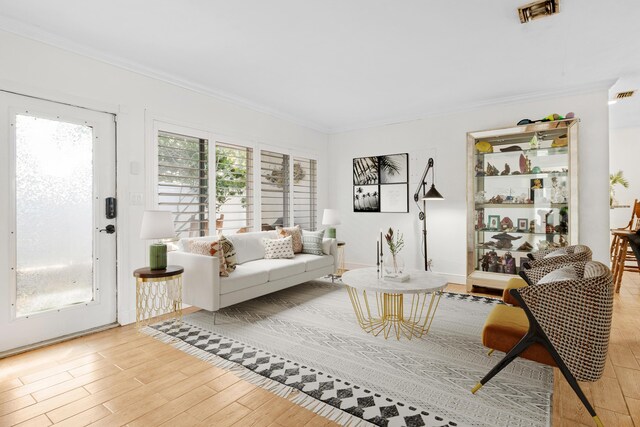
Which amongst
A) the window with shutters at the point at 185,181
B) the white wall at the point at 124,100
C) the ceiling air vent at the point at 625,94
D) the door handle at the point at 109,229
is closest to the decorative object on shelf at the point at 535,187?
the ceiling air vent at the point at 625,94

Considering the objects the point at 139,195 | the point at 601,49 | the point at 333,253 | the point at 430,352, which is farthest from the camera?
the point at 333,253

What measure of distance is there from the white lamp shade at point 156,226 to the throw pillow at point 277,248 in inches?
58.9

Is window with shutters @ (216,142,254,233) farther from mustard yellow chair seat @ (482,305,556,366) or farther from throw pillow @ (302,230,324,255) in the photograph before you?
mustard yellow chair seat @ (482,305,556,366)

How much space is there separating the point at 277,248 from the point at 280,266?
48cm

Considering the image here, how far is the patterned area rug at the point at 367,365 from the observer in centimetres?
199

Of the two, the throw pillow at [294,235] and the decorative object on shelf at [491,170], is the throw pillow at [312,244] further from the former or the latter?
the decorative object on shelf at [491,170]

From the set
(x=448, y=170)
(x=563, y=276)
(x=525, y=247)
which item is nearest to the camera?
(x=563, y=276)

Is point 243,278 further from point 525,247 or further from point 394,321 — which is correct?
point 525,247

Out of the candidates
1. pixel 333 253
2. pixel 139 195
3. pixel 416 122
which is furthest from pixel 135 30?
pixel 416 122

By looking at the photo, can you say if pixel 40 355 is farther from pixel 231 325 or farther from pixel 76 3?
pixel 76 3

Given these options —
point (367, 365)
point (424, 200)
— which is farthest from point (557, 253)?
point (424, 200)

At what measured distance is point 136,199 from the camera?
3613 mm

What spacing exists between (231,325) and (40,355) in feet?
5.05

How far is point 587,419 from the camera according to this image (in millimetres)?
1921
